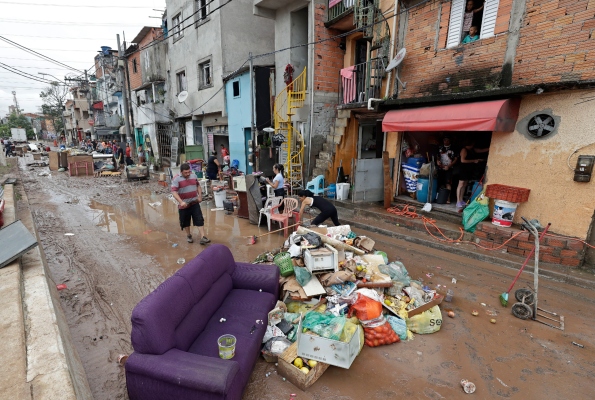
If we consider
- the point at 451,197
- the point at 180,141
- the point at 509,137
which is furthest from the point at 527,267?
the point at 180,141

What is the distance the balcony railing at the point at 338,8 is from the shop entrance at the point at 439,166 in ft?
14.4

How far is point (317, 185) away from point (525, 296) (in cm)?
633

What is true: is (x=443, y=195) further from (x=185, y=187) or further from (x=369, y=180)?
(x=185, y=187)

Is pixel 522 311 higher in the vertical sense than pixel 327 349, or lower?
lower

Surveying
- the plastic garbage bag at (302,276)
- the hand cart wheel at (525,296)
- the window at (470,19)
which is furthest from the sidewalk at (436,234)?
the window at (470,19)

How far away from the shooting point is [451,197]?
27.3 feet

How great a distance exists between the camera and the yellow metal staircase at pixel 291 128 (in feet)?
33.2

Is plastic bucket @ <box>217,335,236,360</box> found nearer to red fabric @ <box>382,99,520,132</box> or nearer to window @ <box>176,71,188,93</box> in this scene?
red fabric @ <box>382,99,520,132</box>

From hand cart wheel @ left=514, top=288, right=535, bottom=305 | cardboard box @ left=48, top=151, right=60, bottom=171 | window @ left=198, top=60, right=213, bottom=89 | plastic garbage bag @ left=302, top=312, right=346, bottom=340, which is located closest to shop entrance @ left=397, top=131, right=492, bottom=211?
hand cart wheel @ left=514, top=288, right=535, bottom=305

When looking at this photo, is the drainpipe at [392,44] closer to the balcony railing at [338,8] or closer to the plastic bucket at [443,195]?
the balcony railing at [338,8]

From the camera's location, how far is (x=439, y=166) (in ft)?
25.7

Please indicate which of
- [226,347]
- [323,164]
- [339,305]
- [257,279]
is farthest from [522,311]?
[323,164]

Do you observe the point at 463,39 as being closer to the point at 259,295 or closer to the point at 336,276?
the point at 336,276

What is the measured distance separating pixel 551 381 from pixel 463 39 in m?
6.55
